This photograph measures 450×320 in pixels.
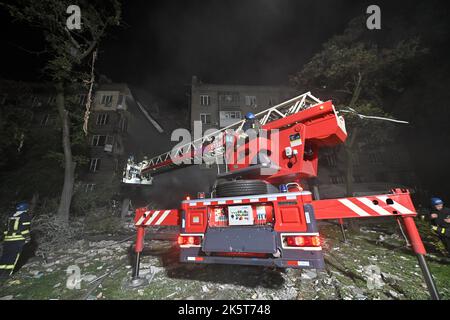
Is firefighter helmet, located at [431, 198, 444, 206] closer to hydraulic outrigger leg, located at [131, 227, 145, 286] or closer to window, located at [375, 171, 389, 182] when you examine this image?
hydraulic outrigger leg, located at [131, 227, 145, 286]

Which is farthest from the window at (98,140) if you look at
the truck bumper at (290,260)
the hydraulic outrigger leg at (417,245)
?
the hydraulic outrigger leg at (417,245)

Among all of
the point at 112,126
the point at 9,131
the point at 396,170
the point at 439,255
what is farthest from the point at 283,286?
the point at 396,170

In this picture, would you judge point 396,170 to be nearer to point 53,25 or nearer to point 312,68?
point 312,68

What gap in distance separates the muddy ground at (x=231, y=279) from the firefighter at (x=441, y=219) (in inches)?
23.4

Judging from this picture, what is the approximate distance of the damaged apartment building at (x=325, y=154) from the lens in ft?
63.4

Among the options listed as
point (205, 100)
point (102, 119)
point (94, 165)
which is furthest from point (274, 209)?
point (102, 119)

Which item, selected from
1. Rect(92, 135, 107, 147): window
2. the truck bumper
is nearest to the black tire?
the truck bumper

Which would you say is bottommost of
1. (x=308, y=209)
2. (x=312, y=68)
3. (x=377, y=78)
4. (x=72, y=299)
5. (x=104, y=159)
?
(x=72, y=299)

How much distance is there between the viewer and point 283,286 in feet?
11.1

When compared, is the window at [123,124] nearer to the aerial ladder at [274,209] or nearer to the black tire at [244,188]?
the aerial ladder at [274,209]

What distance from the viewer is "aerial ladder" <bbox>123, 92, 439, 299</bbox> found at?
7.53 ft

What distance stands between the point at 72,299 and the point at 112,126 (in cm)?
2070

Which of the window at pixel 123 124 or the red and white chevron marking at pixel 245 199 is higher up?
the window at pixel 123 124

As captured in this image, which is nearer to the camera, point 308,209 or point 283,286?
point 308,209
